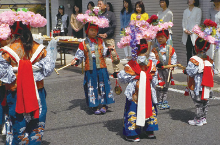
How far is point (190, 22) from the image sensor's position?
33.2 ft

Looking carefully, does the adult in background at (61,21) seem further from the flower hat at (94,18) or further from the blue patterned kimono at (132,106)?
the blue patterned kimono at (132,106)

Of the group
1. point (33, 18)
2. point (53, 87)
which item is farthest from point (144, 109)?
point (53, 87)

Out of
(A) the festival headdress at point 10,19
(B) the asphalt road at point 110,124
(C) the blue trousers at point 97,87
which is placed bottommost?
(B) the asphalt road at point 110,124

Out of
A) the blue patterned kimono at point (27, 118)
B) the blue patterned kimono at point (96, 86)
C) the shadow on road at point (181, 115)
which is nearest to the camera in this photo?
the blue patterned kimono at point (27, 118)

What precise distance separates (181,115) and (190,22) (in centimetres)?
432

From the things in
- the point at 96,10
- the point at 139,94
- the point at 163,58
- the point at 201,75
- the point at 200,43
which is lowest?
the point at 139,94

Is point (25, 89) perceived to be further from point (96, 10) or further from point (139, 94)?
point (96, 10)

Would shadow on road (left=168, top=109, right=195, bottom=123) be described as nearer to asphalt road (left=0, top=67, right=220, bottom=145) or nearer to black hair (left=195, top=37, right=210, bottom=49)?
asphalt road (left=0, top=67, right=220, bottom=145)

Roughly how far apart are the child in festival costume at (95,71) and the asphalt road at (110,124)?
0.29 meters

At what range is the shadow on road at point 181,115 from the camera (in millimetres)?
6358

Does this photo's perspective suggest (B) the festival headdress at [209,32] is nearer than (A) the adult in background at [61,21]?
Yes

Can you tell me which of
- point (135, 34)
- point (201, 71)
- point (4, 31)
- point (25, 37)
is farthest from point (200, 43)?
point (4, 31)

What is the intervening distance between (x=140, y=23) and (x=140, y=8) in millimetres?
5423

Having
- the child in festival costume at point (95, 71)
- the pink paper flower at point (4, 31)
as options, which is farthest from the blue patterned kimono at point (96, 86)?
the pink paper flower at point (4, 31)
